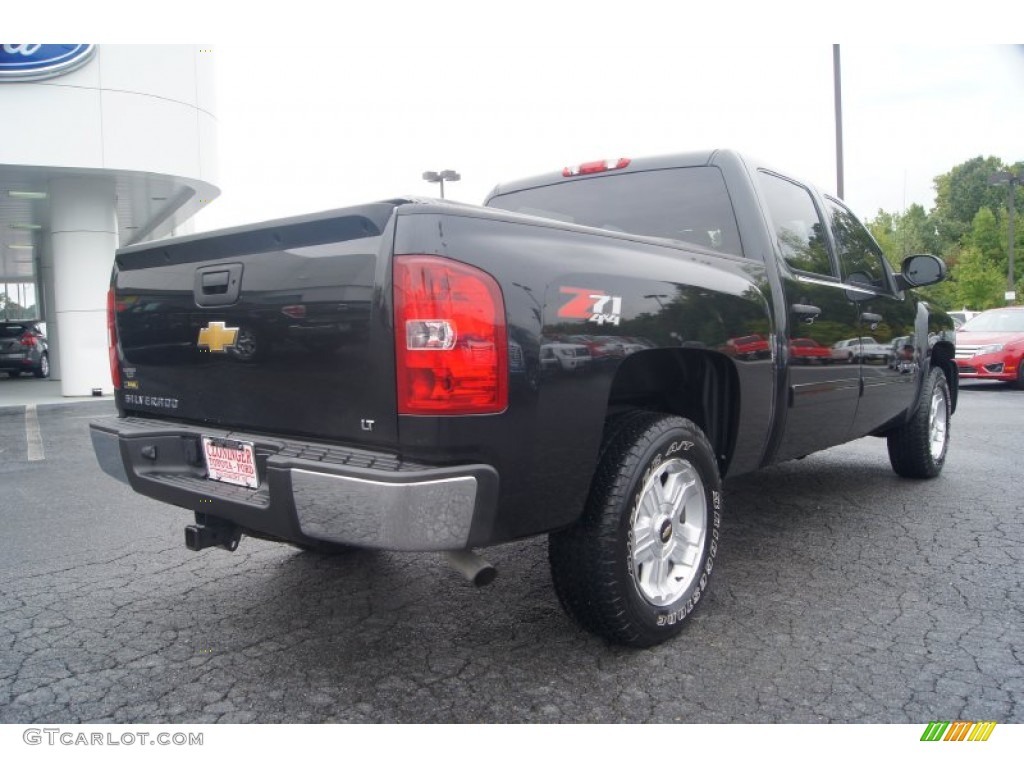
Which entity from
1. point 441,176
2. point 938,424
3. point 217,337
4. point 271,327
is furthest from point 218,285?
point 441,176

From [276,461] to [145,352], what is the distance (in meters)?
1.24

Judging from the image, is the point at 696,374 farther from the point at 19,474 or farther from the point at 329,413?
the point at 19,474

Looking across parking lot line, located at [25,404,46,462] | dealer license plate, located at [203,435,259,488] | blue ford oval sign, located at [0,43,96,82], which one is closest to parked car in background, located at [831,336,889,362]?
dealer license plate, located at [203,435,259,488]

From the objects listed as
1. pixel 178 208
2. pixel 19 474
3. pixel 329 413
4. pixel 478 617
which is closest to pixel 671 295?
pixel 329 413

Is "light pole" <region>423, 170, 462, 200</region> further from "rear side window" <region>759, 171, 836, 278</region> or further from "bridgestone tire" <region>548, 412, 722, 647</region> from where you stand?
"bridgestone tire" <region>548, 412, 722, 647</region>

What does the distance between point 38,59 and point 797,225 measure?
1229 centimetres

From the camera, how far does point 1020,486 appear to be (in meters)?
5.39

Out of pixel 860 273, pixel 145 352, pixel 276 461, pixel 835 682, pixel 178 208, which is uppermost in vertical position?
pixel 178 208

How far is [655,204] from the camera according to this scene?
4031 millimetres

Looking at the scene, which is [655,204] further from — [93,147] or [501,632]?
[93,147]

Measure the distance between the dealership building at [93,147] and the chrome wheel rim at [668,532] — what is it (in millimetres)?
12581

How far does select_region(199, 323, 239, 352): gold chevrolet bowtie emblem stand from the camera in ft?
9.12

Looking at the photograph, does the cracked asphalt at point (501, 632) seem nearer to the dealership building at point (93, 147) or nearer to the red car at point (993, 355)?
the red car at point (993, 355)

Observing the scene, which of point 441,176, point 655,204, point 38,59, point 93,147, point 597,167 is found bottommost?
point 655,204
